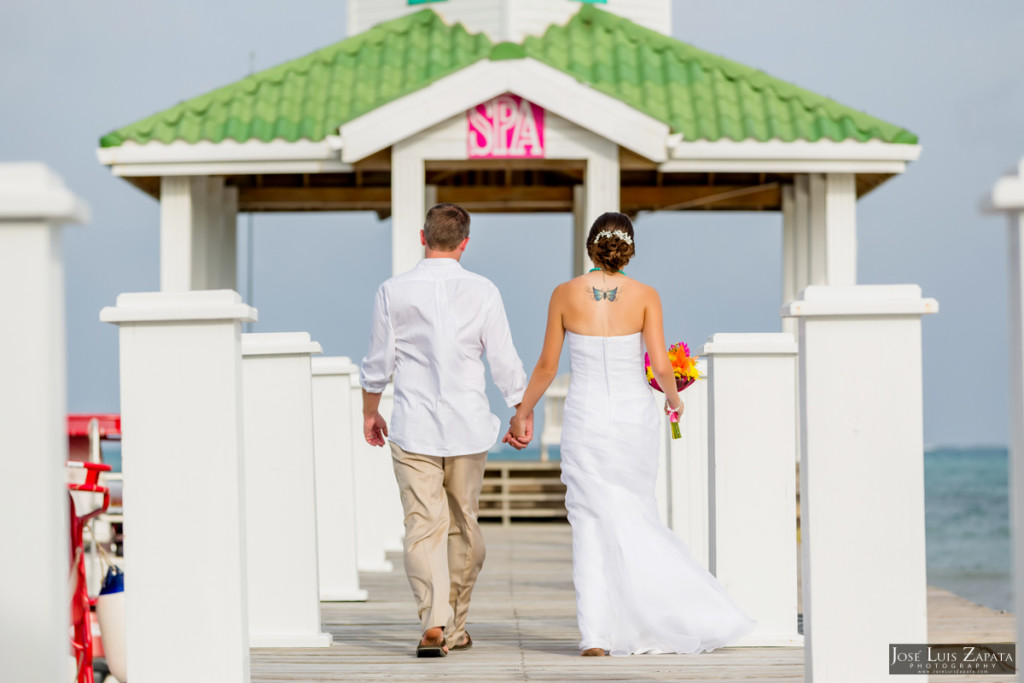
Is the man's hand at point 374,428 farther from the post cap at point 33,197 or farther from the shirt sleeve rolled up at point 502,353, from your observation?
the post cap at point 33,197

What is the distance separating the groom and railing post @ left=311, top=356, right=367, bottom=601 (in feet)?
6.70

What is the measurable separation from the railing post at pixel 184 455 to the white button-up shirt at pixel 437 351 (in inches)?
83.8

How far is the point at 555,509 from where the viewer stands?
15.4 meters

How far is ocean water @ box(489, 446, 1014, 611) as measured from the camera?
102 ft

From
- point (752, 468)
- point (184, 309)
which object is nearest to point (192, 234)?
point (752, 468)

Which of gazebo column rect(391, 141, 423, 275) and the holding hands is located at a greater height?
gazebo column rect(391, 141, 423, 275)

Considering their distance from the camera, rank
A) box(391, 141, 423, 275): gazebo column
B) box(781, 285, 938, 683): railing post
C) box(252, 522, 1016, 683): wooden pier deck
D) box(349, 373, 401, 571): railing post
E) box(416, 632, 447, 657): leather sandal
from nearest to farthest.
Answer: box(781, 285, 938, 683): railing post → box(252, 522, 1016, 683): wooden pier deck → box(416, 632, 447, 657): leather sandal → box(349, 373, 401, 571): railing post → box(391, 141, 423, 275): gazebo column

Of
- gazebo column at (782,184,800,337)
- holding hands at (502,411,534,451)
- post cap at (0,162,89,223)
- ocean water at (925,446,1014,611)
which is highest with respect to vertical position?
gazebo column at (782,184,800,337)

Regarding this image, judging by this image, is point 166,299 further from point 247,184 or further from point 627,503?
point 247,184

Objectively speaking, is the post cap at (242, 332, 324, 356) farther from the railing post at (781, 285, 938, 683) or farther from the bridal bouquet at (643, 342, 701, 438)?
the railing post at (781, 285, 938, 683)

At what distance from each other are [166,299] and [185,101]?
9.66 m

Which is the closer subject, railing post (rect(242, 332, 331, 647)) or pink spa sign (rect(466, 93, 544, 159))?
railing post (rect(242, 332, 331, 647))

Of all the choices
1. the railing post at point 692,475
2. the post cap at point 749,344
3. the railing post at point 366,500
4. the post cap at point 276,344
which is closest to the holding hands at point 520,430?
the post cap at point 749,344

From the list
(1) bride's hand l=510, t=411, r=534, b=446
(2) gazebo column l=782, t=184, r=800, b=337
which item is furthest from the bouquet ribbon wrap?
(2) gazebo column l=782, t=184, r=800, b=337
